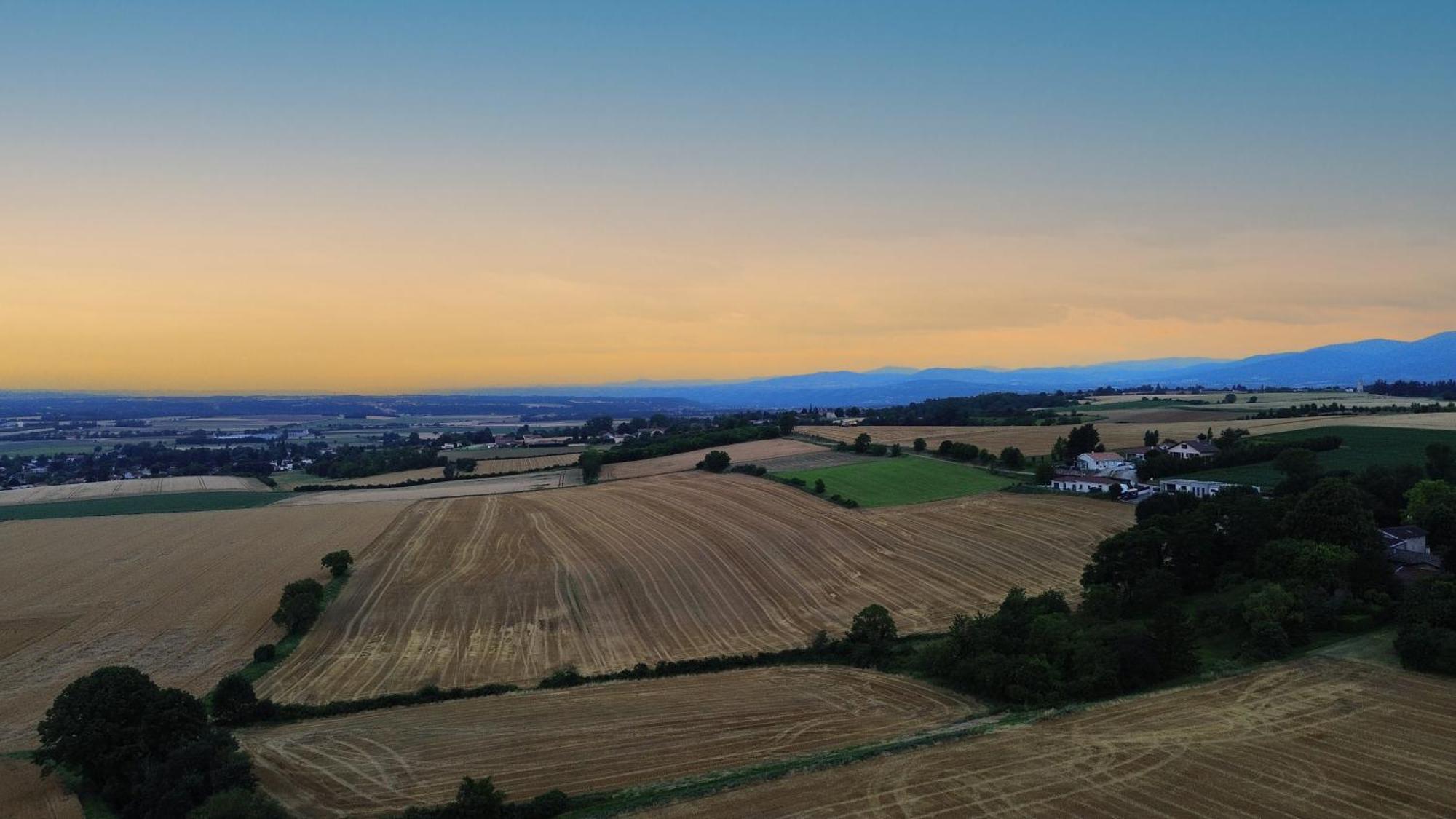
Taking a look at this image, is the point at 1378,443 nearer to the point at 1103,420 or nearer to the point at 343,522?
the point at 1103,420

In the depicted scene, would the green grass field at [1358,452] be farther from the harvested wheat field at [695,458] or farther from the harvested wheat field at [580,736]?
the harvested wheat field at [580,736]

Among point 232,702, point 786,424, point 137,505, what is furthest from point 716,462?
point 232,702

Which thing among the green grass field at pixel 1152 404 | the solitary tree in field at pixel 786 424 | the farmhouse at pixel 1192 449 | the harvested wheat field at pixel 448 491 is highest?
the green grass field at pixel 1152 404

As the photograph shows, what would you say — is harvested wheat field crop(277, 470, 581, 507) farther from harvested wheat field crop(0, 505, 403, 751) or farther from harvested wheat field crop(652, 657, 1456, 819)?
harvested wheat field crop(652, 657, 1456, 819)

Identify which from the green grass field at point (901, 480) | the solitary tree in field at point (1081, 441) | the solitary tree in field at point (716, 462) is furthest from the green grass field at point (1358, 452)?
the solitary tree in field at point (716, 462)

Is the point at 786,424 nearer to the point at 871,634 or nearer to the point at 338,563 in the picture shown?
the point at 338,563

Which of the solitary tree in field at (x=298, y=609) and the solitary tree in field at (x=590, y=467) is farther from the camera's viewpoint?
the solitary tree in field at (x=590, y=467)

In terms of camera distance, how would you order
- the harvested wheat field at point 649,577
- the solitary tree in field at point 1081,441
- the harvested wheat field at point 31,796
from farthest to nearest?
the solitary tree in field at point 1081,441
the harvested wheat field at point 649,577
the harvested wheat field at point 31,796
